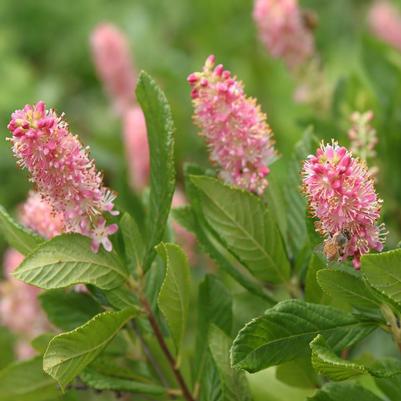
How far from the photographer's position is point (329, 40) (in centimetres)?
359

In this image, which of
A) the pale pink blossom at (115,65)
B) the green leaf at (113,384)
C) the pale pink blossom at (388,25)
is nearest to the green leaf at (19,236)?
the green leaf at (113,384)

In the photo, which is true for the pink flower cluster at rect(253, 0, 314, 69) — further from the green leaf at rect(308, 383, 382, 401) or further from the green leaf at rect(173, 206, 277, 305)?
the green leaf at rect(308, 383, 382, 401)

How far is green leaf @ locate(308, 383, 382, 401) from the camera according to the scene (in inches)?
43.3

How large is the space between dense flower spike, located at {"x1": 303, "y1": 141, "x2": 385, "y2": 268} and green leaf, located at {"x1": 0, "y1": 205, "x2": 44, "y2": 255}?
1.31ft

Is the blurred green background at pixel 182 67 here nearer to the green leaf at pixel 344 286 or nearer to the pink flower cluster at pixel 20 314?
the pink flower cluster at pixel 20 314

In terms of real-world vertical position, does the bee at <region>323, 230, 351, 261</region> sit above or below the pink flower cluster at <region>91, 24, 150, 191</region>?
below

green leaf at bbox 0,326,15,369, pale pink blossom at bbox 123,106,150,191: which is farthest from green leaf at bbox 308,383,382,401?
pale pink blossom at bbox 123,106,150,191

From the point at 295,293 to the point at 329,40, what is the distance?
2.46m

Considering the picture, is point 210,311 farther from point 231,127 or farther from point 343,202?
point 343,202

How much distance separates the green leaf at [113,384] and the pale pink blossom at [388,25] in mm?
2015

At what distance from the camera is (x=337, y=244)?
1.03 metres

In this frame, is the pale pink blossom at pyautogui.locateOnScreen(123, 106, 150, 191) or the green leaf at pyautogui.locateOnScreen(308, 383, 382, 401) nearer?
the green leaf at pyautogui.locateOnScreen(308, 383, 382, 401)

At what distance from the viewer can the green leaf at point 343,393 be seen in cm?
110

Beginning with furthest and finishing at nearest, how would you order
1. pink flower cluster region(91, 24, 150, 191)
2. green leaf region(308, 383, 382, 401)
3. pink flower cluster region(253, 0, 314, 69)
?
pink flower cluster region(91, 24, 150, 191) → pink flower cluster region(253, 0, 314, 69) → green leaf region(308, 383, 382, 401)
